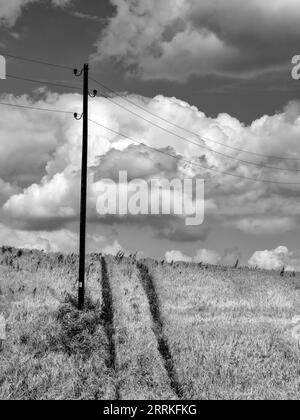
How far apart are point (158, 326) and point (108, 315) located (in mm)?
2362

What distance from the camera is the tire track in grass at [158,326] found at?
2373 cm

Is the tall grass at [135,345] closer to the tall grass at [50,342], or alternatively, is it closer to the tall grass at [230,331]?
the tall grass at [50,342]

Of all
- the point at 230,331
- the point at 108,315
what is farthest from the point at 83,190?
the point at 230,331

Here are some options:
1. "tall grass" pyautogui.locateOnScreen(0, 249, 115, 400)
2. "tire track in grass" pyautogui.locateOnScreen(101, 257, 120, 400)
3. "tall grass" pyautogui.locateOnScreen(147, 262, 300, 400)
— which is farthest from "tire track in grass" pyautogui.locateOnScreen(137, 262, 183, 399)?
"tall grass" pyautogui.locateOnScreen(0, 249, 115, 400)

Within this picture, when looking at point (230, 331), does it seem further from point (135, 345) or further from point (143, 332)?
point (135, 345)

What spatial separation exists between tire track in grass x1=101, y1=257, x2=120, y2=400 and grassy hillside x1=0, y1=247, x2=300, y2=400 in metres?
0.07

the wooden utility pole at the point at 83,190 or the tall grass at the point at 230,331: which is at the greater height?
the wooden utility pole at the point at 83,190

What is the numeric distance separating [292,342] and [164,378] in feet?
24.9

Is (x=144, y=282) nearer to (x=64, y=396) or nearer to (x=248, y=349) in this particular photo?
(x=248, y=349)

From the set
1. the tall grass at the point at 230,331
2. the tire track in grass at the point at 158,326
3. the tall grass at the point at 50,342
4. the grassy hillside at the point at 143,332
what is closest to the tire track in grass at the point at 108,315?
the grassy hillside at the point at 143,332

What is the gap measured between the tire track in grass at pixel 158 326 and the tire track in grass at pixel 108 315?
201 cm
